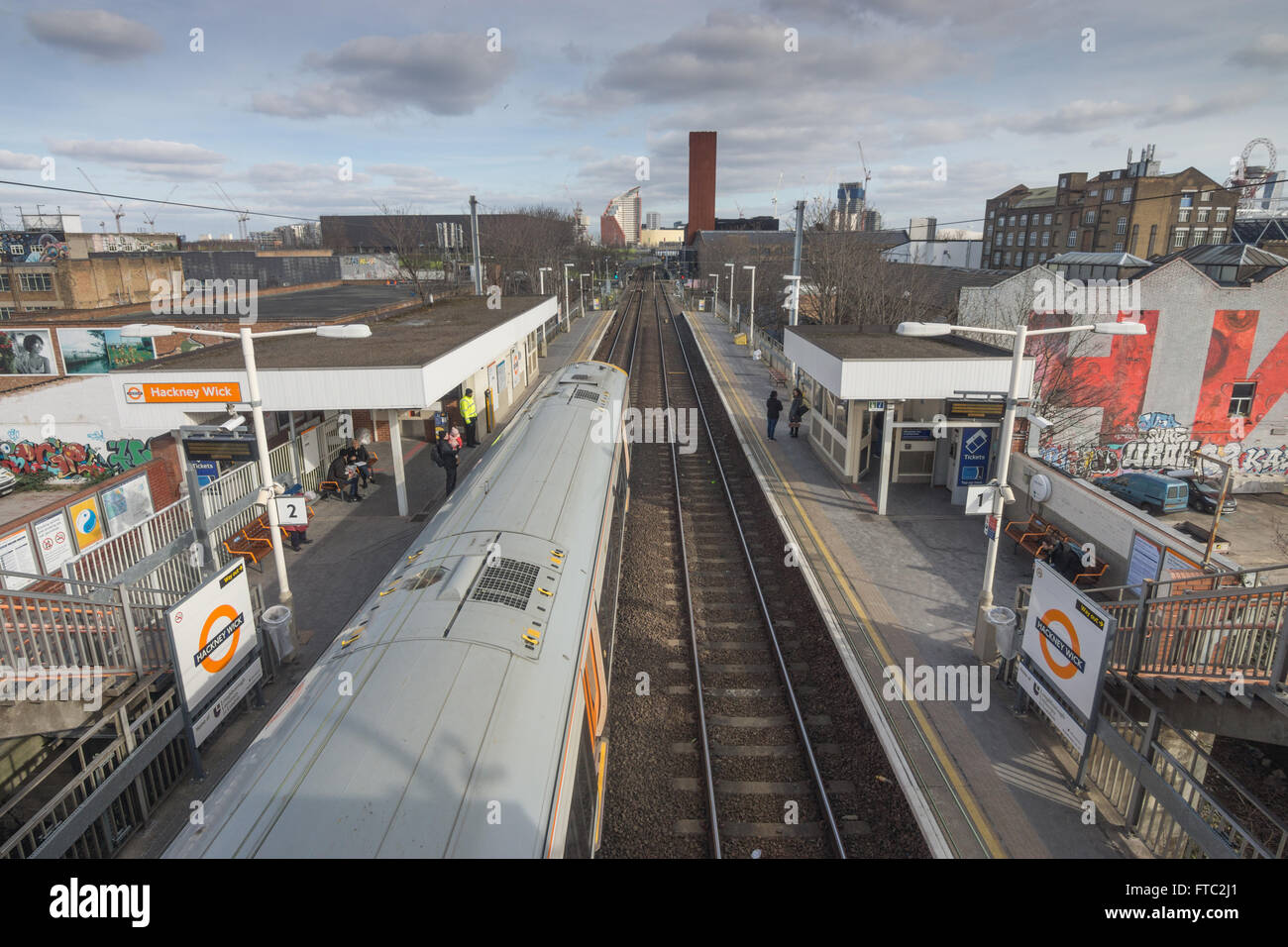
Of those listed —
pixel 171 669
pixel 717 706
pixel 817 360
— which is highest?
pixel 817 360

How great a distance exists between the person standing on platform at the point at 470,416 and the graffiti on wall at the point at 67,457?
11.4 meters

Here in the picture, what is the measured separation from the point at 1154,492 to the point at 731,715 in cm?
1973

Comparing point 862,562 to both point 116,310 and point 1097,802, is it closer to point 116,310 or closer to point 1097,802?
point 1097,802

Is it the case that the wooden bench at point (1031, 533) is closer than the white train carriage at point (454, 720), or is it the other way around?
the white train carriage at point (454, 720)

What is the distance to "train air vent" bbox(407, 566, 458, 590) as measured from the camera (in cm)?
754

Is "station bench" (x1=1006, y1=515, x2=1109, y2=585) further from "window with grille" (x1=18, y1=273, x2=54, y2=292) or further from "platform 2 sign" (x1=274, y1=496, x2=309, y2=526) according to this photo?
"window with grille" (x1=18, y1=273, x2=54, y2=292)

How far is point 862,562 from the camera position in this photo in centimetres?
1565

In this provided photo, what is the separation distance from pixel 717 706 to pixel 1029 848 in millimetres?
4476

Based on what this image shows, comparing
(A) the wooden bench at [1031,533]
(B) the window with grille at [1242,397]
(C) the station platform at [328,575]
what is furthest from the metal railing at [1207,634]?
(B) the window with grille at [1242,397]

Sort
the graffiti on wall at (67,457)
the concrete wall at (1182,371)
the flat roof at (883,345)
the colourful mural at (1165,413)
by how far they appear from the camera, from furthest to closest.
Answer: the concrete wall at (1182,371) < the colourful mural at (1165,413) < the graffiti on wall at (67,457) < the flat roof at (883,345)

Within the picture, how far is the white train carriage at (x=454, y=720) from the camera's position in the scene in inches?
183

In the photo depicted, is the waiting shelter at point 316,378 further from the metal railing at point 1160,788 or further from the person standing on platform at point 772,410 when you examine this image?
the metal railing at point 1160,788

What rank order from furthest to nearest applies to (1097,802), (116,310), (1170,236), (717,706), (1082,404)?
(1170,236), (116,310), (1082,404), (717,706), (1097,802)

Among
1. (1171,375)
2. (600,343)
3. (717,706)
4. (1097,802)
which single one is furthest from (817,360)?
(600,343)
